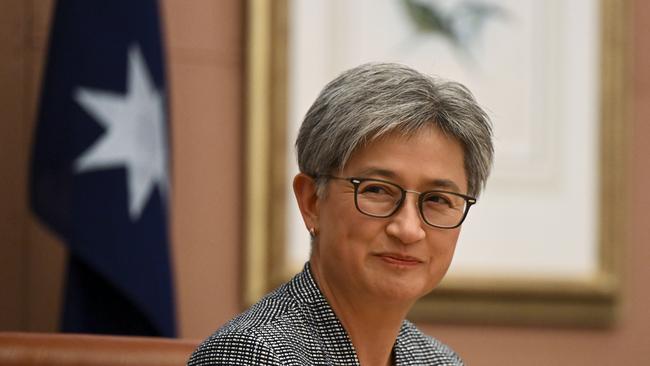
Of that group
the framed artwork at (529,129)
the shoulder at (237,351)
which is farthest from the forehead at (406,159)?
the framed artwork at (529,129)

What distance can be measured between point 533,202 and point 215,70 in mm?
1230

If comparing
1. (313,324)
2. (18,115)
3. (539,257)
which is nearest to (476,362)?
(539,257)

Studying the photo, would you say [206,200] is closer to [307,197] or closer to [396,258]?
[307,197]

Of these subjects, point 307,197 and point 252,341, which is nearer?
point 252,341

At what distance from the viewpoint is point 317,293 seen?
1.86 meters

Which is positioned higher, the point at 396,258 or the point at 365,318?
the point at 396,258

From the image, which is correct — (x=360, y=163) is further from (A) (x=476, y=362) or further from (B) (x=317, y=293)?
(A) (x=476, y=362)

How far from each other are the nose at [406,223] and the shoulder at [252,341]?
24 cm

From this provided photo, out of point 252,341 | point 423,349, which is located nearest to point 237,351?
point 252,341

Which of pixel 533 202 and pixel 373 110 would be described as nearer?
pixel 373 110

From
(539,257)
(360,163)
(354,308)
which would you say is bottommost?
(539,257)

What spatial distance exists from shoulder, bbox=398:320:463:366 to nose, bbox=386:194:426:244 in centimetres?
35

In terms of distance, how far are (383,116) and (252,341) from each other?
0.43 m

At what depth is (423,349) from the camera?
82.3 inches
